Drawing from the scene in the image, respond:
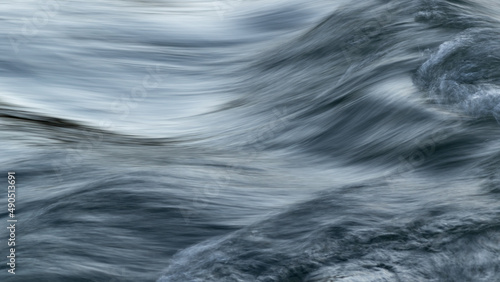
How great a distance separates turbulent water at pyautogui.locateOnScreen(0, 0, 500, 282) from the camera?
3938 millimetres

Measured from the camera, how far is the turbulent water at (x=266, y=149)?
3938mm

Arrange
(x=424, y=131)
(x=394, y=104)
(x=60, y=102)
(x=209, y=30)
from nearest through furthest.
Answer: (x=424, y=131), (x=394, y=104), (x=60, y=102), (x=209, y=30)

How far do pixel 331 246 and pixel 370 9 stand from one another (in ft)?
Answer: 17.4

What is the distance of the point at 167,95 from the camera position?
8594 mm

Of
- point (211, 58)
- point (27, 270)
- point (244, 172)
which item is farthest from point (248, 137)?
point (211, 58)

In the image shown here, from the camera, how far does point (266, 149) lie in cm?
605

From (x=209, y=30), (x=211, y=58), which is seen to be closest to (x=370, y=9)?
(x=211, y=58)

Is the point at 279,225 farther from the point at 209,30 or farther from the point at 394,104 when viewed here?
the point at 209,30

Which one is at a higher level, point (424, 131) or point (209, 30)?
point (209, 30)

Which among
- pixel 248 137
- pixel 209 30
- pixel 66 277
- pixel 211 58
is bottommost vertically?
pixel 66 277

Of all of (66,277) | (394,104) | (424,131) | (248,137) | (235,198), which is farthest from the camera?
(248,137)

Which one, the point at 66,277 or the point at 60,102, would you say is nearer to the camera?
the point at 66,277

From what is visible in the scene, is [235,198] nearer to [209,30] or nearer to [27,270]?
[27,270]

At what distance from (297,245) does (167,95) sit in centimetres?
483
